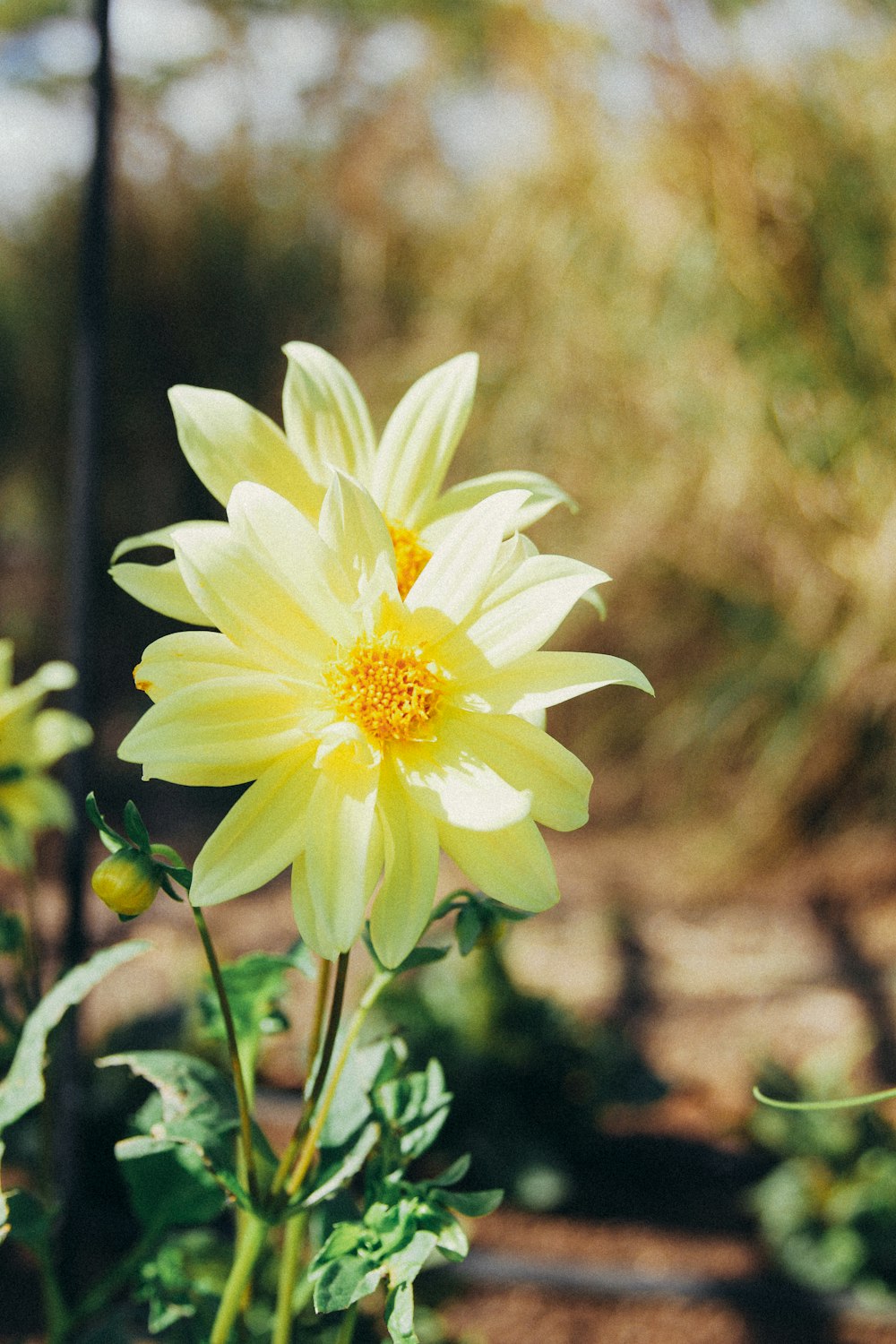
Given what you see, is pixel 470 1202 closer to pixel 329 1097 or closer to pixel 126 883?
pixel 329 1097

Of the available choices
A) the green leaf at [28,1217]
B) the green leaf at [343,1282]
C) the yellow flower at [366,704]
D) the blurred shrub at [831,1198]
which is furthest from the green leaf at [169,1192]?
the blurred shrub at [831,1198]

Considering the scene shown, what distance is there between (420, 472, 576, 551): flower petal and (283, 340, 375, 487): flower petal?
4cm

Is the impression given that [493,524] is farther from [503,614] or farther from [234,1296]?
[234,1296]

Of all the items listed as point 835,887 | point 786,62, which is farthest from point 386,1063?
point 786,62

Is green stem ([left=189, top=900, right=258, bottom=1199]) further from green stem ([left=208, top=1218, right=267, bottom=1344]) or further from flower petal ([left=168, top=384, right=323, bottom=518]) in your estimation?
flower petal ([left=168, top=384, right=323, bottom=518])

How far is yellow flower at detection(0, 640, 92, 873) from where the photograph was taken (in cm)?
61

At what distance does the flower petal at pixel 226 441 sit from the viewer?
423 millimetres

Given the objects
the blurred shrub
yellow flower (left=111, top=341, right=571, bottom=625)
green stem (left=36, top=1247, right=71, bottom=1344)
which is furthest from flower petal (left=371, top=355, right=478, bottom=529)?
the blurred shrub

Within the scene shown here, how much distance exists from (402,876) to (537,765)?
63 millimetres

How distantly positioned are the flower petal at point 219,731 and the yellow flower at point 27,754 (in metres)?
0.22

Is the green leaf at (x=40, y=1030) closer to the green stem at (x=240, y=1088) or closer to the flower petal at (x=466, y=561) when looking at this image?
the green stem at (x=240, y=1088)

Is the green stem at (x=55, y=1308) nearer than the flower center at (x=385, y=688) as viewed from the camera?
No

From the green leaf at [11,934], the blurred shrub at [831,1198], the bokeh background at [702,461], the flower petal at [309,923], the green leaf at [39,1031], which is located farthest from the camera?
the bokeh background at [702,461]

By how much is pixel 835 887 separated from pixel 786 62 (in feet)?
5.07
